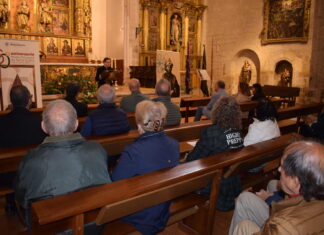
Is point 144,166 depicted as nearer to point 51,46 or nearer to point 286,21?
point 51,46

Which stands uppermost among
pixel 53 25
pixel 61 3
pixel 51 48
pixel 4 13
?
pixel 61 3

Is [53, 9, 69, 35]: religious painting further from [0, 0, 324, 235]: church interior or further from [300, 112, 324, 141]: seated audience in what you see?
[300, 112, 324, 141]: seated audience

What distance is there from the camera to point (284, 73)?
11977mm

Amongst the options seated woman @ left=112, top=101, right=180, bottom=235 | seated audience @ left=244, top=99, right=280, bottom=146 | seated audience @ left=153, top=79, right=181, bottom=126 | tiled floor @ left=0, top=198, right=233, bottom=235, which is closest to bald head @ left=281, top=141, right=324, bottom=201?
seated woman @ left=112, top=101, right=180, bottom=235

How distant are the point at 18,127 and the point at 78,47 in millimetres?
9423

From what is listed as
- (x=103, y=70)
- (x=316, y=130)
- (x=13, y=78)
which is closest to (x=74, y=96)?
(x=13, y=78)

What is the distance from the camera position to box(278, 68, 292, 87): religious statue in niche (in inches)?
467

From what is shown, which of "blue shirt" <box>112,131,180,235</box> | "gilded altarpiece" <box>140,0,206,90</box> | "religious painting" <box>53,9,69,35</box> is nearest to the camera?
"blue shirt" <box>112,131,180,235</box>

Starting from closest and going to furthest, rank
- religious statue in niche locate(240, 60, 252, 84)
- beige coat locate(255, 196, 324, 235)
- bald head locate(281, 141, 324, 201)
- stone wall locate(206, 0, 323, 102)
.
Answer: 1. beige coat locate(255, 196, 324, 235)
2. bald head locate(281, 141, 324, 201)
3. stone wall locate(206, 0, 323, 102)
4. religious statue in niche locate(240, 60, 252, 84)

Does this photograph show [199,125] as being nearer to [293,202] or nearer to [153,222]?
[153,222]

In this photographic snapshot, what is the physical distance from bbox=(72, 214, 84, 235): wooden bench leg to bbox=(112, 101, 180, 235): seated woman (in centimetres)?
48

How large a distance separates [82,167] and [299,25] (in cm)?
1153

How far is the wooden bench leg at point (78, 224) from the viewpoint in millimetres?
1594

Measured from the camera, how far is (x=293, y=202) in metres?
1.43
